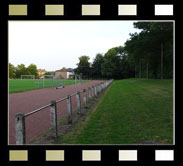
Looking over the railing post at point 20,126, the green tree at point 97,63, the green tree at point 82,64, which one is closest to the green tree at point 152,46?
the green tree at point 97,63

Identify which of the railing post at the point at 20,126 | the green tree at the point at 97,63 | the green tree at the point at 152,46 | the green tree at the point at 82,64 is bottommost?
the railing post at the point at 20,126

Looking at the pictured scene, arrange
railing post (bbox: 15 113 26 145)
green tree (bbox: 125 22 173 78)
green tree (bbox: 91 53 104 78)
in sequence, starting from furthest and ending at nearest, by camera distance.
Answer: green tree (bbox: 125 22 173 78) < green tree (bbox: 91 53 104 78) < railing post (bbox: 15 113 26 145)

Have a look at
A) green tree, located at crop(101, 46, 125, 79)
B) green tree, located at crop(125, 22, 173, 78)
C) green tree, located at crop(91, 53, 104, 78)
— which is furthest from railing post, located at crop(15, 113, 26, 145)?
green tree, located at crop(125, 22, 173, 78)

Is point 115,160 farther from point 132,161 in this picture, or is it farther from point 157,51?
point 157,51

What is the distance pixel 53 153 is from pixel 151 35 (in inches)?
1171

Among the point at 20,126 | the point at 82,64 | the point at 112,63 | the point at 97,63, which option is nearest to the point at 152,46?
the point at 112,63

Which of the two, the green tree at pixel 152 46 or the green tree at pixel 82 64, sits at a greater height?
the green tree at pixel 152 46

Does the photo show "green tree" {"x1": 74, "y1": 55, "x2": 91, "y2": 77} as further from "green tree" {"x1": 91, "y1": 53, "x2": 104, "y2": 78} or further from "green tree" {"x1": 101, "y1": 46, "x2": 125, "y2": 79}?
"green tree" {"x1": 101, "y1": 46, "x2": 125, "y2": 79}

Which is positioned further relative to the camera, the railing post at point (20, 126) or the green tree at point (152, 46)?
the green tree at point (152, 46)

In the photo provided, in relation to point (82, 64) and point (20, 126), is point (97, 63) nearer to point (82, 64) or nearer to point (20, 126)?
point (82, 64)

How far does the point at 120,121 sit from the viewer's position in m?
6.89

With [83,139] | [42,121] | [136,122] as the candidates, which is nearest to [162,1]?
[83,139]

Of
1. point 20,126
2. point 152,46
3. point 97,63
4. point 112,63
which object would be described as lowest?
point 20,126

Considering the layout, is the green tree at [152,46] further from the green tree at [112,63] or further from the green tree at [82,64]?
the green tree at [82,64]
